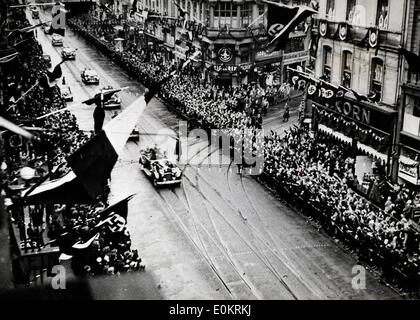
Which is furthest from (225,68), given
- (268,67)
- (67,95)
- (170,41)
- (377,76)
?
(377,76)

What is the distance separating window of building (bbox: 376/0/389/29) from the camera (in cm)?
3569

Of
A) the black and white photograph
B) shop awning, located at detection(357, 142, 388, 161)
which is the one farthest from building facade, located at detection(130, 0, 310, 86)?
shop awning, located at detection(357, 142, 388, 161)

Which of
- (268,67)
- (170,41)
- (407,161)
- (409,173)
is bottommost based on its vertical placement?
(409,173)

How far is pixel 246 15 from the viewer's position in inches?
2311

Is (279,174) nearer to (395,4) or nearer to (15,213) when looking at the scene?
(395,4)

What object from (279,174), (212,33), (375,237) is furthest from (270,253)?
(212,33)

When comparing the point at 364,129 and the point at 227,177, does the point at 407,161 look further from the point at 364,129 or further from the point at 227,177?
the point at 227,177

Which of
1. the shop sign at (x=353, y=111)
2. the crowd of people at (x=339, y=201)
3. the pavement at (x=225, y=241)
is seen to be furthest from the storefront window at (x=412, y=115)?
the pavement at (x=225, y=241)

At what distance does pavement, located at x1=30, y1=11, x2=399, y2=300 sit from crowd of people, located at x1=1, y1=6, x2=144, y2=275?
68.1 inches

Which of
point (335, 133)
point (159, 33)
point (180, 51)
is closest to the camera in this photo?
point (335, 133)

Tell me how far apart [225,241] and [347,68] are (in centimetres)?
1807
